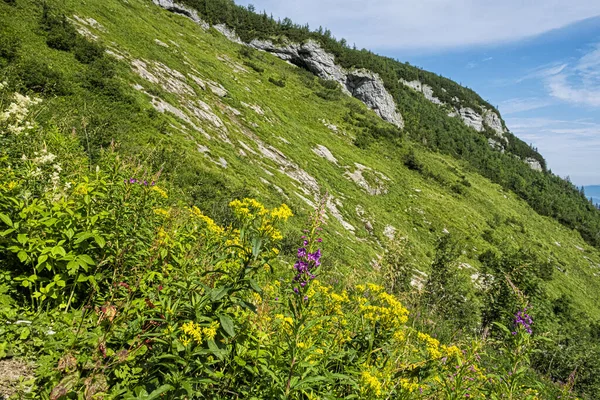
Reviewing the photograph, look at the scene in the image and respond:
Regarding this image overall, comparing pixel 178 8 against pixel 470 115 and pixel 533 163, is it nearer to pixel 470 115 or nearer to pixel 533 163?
pixel 470 115

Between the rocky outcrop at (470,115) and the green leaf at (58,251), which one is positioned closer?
the green leaf at (58,251)

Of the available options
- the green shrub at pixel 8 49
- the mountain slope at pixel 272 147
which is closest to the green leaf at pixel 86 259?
the mountain slope at pixel 272 147

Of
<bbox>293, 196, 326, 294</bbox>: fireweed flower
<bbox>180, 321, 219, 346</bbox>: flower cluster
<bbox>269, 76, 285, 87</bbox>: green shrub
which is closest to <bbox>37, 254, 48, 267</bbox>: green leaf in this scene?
<bbox>180, 321, 219, 346</bbox>: flower cluster

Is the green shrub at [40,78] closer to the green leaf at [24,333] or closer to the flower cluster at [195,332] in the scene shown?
the green leaf at [24,333]

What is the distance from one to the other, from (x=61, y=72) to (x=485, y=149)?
142 m

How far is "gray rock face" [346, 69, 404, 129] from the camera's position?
3548 inches

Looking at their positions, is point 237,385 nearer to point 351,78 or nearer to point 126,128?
point 126,128

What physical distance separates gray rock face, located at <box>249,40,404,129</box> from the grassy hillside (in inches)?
1148

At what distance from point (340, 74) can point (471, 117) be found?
342 feet

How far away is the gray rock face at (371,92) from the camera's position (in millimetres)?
90125

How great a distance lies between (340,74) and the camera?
90.0m

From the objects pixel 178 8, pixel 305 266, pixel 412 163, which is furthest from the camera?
pixel 178 8

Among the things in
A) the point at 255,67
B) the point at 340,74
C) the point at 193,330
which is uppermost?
the point at 340,74

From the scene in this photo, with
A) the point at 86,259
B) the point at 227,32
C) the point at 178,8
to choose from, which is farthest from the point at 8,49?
the point at 227,32
